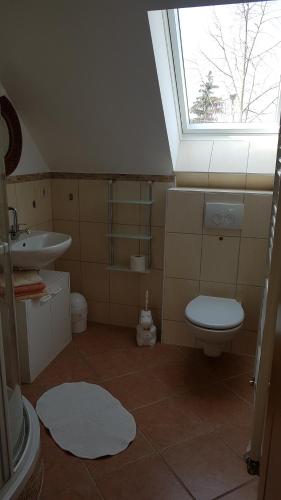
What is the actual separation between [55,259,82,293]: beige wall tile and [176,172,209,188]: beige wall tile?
1.12m

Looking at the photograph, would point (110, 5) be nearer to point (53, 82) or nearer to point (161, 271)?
point (53, 82)

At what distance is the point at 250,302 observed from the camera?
2.70 metres

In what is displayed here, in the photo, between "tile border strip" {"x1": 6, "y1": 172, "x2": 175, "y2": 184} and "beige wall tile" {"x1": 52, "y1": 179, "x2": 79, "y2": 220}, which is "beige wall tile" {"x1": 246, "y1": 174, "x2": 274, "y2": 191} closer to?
"tile border strip" {"x1": 6, "y1": 172, "x2": 175, "y2": 184}

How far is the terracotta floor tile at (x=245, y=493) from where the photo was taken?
5.31 feet

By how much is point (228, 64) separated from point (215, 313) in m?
1.64

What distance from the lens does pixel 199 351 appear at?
284 centimetres

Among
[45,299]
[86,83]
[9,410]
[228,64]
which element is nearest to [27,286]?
[45,299]

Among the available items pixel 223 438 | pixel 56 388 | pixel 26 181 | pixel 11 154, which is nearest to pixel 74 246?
pixel 26 181

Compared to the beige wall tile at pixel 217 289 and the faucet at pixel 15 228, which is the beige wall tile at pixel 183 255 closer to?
the beige wall tile at pixel 217 289

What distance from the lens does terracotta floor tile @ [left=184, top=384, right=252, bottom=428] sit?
2111 mm

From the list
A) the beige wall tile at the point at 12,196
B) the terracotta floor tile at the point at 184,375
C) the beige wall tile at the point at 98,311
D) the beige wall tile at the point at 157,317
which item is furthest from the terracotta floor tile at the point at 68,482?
the beige wall tile at the point at 12,196

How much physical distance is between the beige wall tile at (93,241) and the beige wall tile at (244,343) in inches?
48.5

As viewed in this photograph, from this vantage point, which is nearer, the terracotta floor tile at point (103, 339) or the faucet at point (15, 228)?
the faucet at point (15, 228)

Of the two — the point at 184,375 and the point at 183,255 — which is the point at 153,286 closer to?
the point at 183,255
